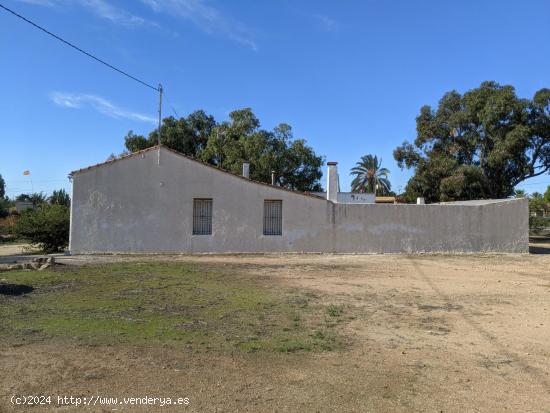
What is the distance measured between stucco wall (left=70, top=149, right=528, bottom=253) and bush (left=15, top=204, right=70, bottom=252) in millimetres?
3463

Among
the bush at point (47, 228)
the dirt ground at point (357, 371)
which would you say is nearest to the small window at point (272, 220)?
the bush at point (47, 228)

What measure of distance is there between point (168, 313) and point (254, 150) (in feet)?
97.2

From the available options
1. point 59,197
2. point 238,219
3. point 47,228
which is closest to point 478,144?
point 238,219

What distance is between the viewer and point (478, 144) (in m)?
34.0

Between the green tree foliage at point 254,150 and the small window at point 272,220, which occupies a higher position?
the green tree foliage at point 254,150

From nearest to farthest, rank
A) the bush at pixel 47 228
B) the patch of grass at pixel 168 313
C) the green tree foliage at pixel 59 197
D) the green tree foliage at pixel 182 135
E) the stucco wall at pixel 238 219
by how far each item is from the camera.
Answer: the patch of grass at pixel 168 313, the stucco wall at pixel 238 219, the bush at pixel 47 228, the green tree foliage at pixel 182 135, the green tree foliage at pixel 59 197

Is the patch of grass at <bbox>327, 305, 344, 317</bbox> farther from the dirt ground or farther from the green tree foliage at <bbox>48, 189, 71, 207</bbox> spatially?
the green tree foliage at <bbox>48, 189, 71, 207</bbox>

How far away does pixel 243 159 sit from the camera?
122 feet

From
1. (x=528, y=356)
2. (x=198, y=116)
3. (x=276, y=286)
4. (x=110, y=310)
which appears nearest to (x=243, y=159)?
(x=198, y=116)

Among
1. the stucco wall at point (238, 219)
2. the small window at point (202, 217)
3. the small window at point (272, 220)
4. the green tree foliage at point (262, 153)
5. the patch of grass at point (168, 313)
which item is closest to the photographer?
the patch of grass at point (168, 313)

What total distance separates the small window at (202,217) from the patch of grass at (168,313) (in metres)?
8.07

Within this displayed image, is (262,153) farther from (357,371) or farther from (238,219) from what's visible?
(357,371)

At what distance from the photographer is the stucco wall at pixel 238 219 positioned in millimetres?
19984

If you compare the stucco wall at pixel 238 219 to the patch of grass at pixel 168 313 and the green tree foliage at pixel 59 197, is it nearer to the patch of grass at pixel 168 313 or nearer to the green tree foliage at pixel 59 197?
the patch of grass at pixel 168 313
